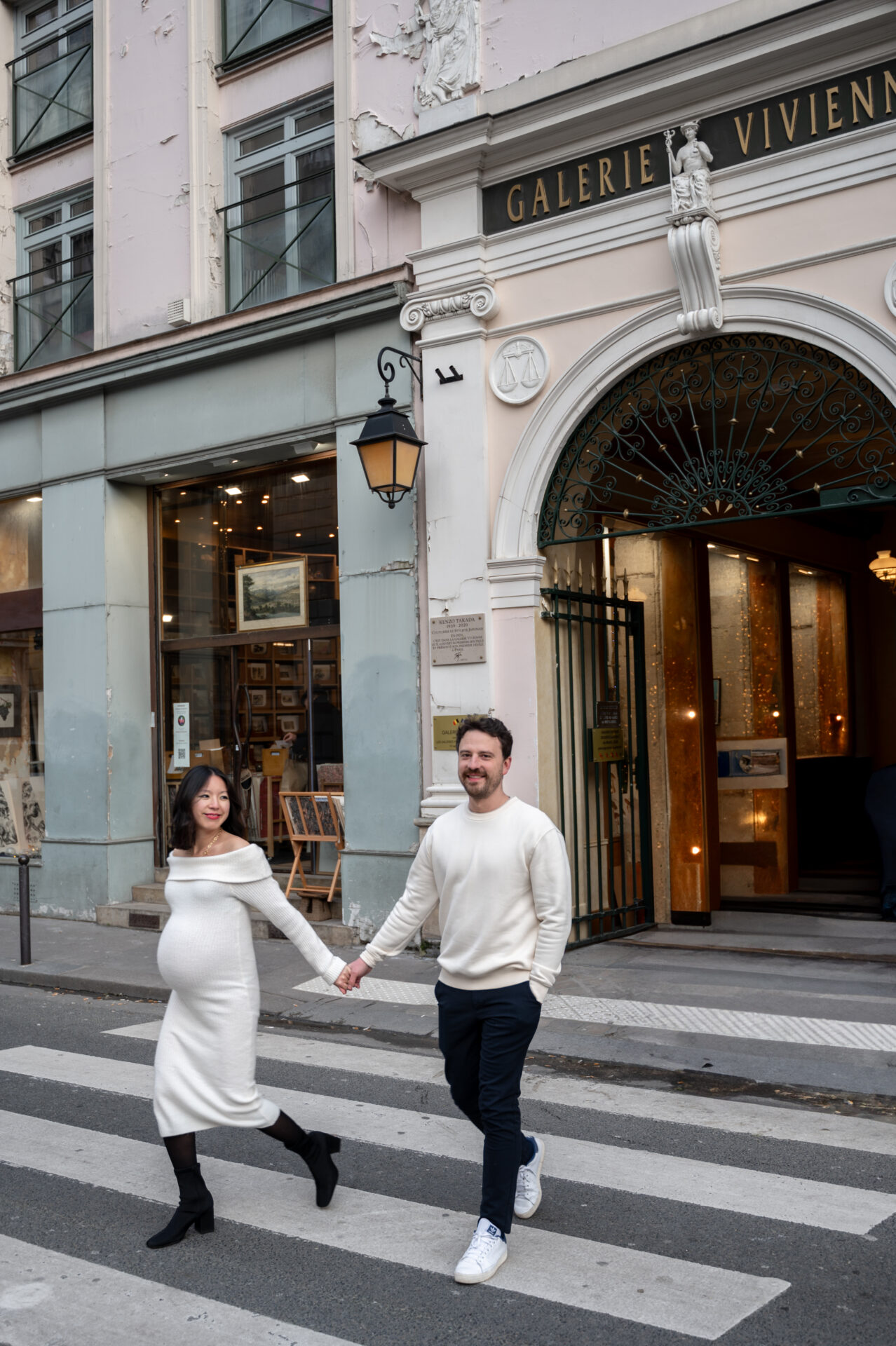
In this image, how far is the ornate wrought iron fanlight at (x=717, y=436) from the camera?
867 cm

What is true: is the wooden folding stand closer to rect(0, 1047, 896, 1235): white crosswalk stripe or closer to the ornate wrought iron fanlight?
the ornate wrought iron fanlight

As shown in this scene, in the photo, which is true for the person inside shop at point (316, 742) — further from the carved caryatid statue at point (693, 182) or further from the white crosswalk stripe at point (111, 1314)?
the white crosswalk stripe at point (111, 1314)

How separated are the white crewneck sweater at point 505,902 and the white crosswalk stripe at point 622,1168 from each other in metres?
1.28

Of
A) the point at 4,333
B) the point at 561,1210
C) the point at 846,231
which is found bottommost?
the point at 561,1210

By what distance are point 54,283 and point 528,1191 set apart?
12.4 m

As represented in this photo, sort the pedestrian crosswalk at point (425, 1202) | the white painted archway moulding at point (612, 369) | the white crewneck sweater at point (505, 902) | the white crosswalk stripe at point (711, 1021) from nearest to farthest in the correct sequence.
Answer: the pedestrian crosswalk at point (425, 1202)
the white crewneck sweater at point (505, 902)
the white crosswalk stripe at point (711, 1021)
the white painted archway moulding at point (612, 369)

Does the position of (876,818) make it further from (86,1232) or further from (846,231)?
(86,1232)

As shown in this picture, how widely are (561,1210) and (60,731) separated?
31.8ft

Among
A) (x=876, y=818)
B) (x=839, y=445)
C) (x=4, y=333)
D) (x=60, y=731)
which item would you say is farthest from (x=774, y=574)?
(x=4, y=333)

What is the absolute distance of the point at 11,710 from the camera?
46.4ft

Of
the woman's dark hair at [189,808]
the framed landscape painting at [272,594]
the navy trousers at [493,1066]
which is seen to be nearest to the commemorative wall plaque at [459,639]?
the framed landscape painting at [272,594]

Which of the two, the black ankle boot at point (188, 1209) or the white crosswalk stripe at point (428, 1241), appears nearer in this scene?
the white crosswalk stripe at point (428, 1241)

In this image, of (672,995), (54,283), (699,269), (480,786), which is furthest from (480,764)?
(54,283)

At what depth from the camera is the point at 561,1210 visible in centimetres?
460
